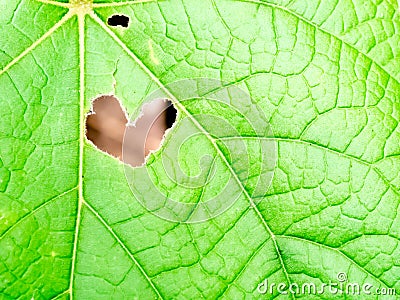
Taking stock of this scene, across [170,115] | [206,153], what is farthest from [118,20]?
[206,153]

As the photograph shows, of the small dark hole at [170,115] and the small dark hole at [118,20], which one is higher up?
the small dark hole at [118,20]

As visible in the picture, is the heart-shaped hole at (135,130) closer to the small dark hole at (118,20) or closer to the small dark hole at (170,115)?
the small dark hole at (170,115)

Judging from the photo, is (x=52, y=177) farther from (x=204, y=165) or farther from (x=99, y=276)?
(x=204, y=165)

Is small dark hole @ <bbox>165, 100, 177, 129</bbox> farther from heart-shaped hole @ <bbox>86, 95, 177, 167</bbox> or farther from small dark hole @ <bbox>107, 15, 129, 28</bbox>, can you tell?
small dark hole @ <bbox>107, 15, 129, 28</bbox>

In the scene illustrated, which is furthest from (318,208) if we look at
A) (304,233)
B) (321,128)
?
(321,128)

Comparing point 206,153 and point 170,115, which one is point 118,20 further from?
point 206,153

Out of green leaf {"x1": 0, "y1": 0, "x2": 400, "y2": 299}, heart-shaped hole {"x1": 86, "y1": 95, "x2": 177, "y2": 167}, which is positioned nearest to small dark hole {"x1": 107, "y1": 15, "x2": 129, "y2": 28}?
green leaf {"x1": 0, "y1": 0, "x2": 400, "y2": 299}

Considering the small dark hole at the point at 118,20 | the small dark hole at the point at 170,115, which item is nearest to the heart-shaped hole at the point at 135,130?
the small dark hole at the point at 170,115
